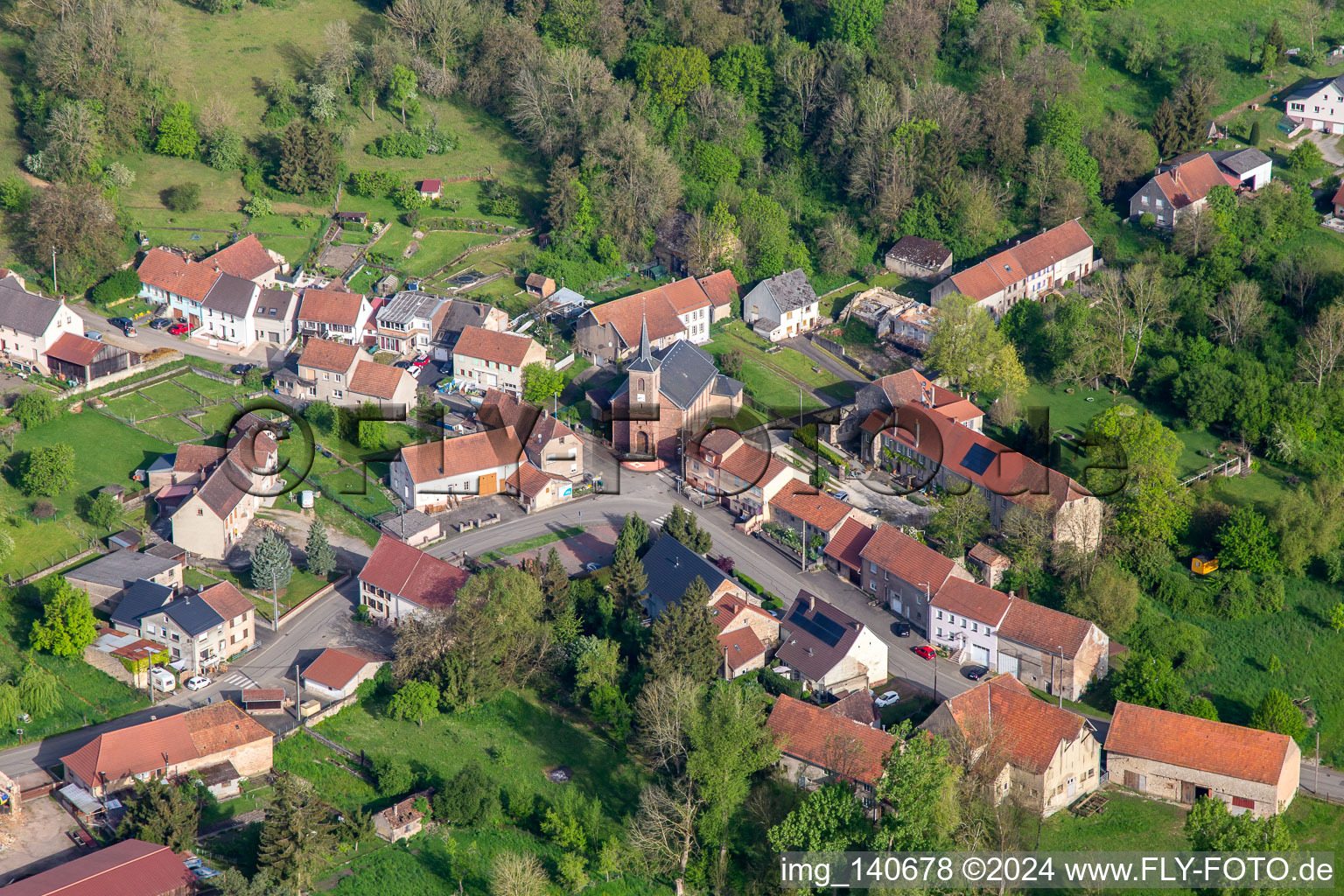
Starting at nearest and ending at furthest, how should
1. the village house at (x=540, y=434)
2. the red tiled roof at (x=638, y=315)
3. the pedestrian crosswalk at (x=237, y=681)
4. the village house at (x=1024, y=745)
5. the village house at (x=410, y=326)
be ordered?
the village house at (x=1024, y=745), the pedestrian crosswalk at (x=237, y=681), the village house at (x=540, y=434), the village house at (x=410, y=326), the red tiled roof at (x=638, y=315)

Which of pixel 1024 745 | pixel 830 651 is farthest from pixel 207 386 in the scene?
pixel 1024 745

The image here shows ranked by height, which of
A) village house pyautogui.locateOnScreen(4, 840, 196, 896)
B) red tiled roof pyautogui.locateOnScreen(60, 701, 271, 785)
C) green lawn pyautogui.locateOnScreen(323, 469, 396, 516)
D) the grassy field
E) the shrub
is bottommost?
green lawn pyautogui.locateOnScreen(323, 469, 396, 516)

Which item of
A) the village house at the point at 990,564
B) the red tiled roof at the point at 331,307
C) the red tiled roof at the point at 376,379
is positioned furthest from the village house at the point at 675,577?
the red tiled roof at the point at 331,307

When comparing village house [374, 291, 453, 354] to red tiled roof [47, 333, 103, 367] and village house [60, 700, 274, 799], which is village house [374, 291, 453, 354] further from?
village house [60, 700, 274, 799]

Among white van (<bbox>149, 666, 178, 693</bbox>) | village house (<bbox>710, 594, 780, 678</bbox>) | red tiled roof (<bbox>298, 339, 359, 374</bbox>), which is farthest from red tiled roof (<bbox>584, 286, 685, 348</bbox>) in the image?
white van (<bbox>149, 666, 178, 693</bbox>)

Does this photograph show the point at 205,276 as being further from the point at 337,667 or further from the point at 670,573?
the point at 670,573

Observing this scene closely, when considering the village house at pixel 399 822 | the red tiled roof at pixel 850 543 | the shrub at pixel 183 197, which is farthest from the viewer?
the shrub at pixel 183 197

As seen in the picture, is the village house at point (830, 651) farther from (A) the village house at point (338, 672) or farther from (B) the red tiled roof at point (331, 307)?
(B) the red tiled roof at point (331, 307)
